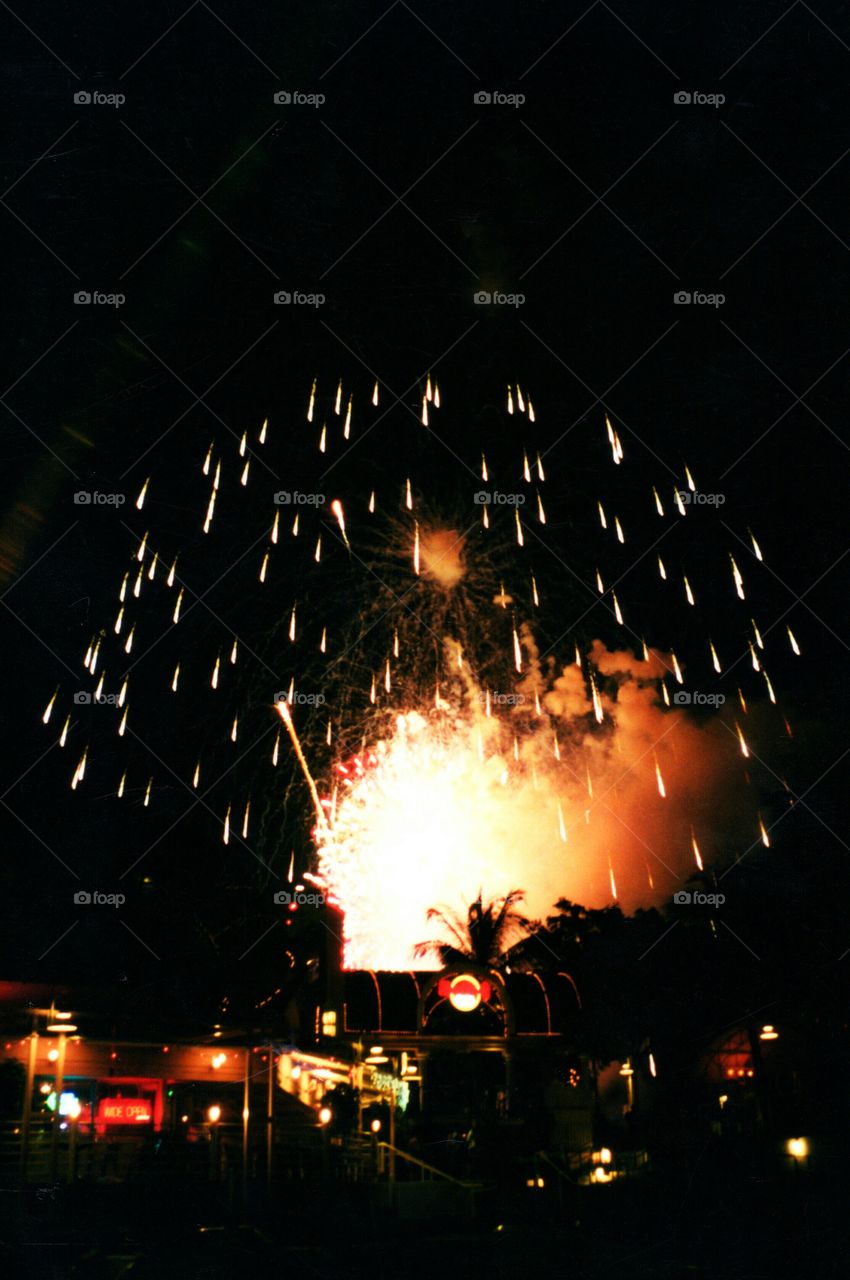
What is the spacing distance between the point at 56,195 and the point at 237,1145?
28.3ft

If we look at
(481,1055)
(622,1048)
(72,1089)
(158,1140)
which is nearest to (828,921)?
(622,1048)

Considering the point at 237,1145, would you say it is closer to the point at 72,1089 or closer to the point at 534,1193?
the point at 534,1193

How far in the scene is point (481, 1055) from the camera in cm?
1730

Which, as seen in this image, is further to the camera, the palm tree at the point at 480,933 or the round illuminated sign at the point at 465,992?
the palm tree at the point at 480,933

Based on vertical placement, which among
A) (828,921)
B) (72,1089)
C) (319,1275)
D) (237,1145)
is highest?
(828,921)
